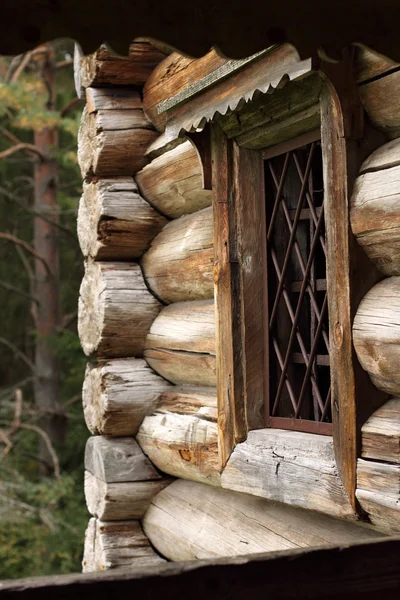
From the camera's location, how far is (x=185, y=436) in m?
4.91

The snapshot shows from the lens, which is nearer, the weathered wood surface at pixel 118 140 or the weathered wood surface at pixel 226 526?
the weathered wood surface at pixel 226 526

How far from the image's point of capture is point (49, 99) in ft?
42.1

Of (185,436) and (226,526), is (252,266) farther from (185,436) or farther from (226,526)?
(226,526)

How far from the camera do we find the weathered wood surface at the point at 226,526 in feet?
12.3

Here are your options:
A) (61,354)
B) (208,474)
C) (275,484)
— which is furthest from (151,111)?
(61,354)

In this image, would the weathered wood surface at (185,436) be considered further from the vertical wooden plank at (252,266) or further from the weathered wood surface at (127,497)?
the vertical wooden plank at (252,266)

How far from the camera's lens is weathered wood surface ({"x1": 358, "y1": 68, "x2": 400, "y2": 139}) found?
10.7 feet

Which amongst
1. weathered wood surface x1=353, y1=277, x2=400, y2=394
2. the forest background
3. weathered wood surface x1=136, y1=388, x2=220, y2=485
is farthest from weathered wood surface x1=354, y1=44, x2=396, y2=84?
the forest background

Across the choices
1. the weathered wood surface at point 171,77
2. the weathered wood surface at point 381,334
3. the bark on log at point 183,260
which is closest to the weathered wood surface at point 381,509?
the weathered wood surface at point 381,334

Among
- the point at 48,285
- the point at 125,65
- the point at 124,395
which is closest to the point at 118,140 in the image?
the point at 125,65

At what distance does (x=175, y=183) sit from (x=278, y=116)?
4.35 feet

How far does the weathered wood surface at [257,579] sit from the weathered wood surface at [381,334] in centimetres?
145

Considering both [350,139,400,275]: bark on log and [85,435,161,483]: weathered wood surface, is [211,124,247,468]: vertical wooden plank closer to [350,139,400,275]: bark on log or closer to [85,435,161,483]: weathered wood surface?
[350,139,400,275]: bark on log

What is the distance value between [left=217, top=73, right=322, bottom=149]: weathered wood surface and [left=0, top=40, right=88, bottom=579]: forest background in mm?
7726
